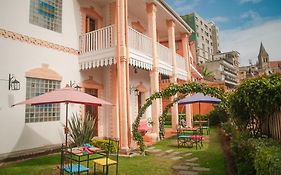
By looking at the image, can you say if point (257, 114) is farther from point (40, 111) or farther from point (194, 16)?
point (194, 16)

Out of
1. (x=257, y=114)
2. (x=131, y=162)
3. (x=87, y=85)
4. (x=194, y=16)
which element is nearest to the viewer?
(x=257, y=114)

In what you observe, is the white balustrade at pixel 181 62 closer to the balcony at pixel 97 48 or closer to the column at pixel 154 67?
the column at pixel 154 67

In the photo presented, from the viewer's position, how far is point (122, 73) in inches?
396

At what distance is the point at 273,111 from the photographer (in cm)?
609

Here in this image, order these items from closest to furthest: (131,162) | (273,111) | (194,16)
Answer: (273,111), (131,162), (194,16)

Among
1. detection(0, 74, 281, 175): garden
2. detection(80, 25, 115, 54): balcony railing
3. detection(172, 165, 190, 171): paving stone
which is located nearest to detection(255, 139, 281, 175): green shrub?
detection(0, 74, 281, 175): garden

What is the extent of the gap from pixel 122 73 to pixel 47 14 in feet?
14.9

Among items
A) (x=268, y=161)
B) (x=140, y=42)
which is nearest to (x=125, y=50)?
(x=140, y=42)

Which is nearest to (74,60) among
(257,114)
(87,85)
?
(87,85)

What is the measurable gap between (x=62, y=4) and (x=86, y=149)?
796cm

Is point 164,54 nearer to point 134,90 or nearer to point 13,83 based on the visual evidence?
point 134,90

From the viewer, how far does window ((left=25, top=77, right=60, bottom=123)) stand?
937 cm

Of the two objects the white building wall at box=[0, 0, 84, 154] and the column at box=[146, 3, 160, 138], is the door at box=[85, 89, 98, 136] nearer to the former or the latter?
the white building wall at box=[0, 0, 84, 154]

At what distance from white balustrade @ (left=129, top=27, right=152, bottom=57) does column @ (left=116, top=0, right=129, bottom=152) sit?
0.97 meters
